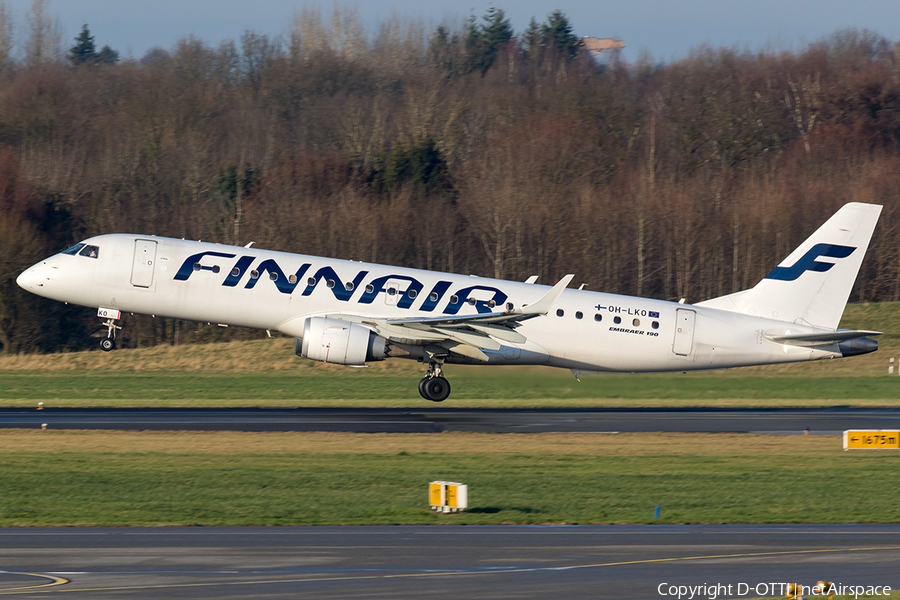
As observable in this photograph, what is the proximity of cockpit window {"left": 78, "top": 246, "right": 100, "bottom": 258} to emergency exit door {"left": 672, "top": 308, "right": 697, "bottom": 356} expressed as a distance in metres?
17.6

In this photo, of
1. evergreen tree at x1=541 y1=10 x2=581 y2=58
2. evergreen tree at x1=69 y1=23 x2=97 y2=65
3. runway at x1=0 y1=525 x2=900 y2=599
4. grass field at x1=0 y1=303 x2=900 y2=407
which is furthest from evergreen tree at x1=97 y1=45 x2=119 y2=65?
runway at x1=0 y1=525 x2=900 y2=599

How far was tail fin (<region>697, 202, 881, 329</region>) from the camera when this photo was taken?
114 feet

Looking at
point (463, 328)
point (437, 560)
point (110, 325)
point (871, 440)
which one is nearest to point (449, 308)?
point (463, 328)

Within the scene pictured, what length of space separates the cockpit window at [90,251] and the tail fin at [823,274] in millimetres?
20253

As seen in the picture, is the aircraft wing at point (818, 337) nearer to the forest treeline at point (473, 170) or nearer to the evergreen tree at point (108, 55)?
the forest treeline at point (473, 170)

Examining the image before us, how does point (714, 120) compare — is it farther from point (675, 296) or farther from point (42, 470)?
point (42, 470)

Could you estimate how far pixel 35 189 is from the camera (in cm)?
6794

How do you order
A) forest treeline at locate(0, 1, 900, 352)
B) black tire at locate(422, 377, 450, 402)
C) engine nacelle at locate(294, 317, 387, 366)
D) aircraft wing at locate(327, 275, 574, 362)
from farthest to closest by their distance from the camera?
forest treeline at locate(0, 1, 900, 352) → black tire at locate(422, 377, 450, 402) → aircraft wing at locate(327, 275, 574, 362) → engine nacelle at locate(294, 317, 387, 366)

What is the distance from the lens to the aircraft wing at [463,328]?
3180 centimetres

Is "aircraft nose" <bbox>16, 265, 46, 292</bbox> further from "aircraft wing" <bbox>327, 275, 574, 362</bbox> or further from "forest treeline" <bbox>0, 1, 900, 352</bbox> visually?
"forest treeline" <bbox>0, 1, 900, 352</bbox>

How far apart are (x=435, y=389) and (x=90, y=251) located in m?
11.0

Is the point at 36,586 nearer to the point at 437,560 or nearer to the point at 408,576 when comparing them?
the point at 408,576

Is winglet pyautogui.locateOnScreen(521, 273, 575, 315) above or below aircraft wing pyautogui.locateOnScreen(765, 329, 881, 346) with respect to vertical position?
above

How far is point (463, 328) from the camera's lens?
3269 centimetres
